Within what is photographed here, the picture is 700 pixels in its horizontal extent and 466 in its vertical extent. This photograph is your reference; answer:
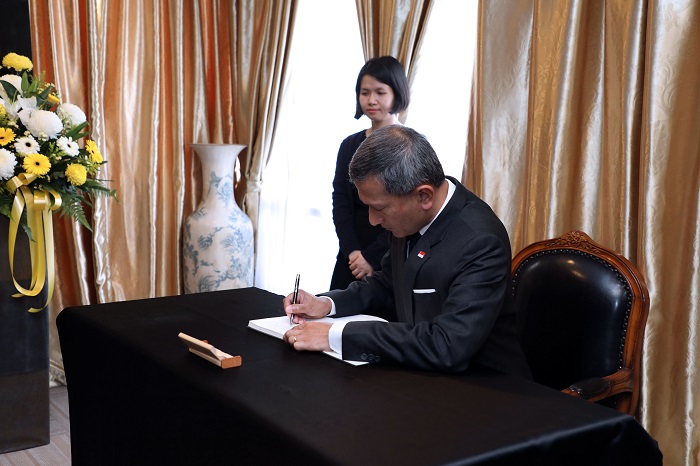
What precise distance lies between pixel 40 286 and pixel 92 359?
1261mm

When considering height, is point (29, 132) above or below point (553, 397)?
above

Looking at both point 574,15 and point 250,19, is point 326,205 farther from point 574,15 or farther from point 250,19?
point 574,15

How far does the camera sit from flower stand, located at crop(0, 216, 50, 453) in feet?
11.3

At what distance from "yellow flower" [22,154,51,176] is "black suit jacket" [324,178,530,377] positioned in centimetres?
176

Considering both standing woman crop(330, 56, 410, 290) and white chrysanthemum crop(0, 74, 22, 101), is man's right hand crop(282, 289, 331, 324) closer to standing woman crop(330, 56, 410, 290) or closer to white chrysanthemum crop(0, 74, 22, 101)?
standing woman crop(330, 56, 410, 290)

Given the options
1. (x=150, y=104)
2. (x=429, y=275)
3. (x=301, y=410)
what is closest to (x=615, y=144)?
(x=429, y=275)

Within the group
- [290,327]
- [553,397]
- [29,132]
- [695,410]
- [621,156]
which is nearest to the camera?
[553,397]

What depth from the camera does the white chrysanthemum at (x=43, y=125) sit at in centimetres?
325

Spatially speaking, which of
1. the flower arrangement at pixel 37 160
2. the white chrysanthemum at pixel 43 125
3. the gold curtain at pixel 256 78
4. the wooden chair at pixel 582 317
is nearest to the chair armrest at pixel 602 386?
the wooden chair at pixel 582 317

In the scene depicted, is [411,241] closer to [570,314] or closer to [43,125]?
[570,314]

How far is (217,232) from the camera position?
196 inches

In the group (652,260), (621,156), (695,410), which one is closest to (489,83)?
(621,156)

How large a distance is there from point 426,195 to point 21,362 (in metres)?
2.40

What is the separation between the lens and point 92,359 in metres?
2.39
